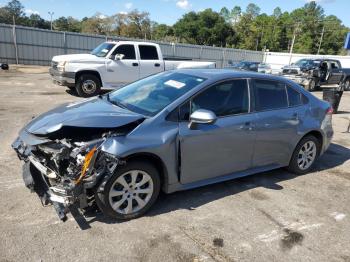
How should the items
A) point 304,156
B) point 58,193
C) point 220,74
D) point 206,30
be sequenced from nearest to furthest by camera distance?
point 58,193 < point 220,74 < point 304,156 < point 206,30

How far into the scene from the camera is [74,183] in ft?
10.8

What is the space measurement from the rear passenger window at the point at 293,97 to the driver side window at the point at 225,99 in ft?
3.12

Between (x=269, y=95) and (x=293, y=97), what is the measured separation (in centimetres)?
57

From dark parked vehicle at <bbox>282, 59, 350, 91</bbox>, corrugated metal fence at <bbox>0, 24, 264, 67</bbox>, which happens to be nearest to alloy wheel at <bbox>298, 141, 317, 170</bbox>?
dark parked vehicle at <bbox>282, 59, 350, 91</bbox>

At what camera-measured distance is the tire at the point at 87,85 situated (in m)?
11.1

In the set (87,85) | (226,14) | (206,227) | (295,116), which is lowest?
(206,227)

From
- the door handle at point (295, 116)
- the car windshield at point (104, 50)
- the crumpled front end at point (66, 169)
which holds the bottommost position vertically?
the crumpled front end at point (66, 169)

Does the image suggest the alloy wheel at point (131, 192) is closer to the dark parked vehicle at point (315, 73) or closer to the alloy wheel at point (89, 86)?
the alloy wheel at point (89, 86)

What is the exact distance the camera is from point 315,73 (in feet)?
61.9

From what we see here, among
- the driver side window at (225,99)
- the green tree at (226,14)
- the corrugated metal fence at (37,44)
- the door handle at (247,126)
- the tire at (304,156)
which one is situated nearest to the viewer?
the driver side window at (225,99)

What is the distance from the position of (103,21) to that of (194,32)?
23.2 metres

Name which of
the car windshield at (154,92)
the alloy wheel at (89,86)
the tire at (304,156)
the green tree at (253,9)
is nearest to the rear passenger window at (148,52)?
the alloy wheel at (89,86)

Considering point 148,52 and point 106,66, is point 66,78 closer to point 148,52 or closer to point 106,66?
point 106,66

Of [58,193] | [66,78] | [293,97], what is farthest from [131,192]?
[66,78]
